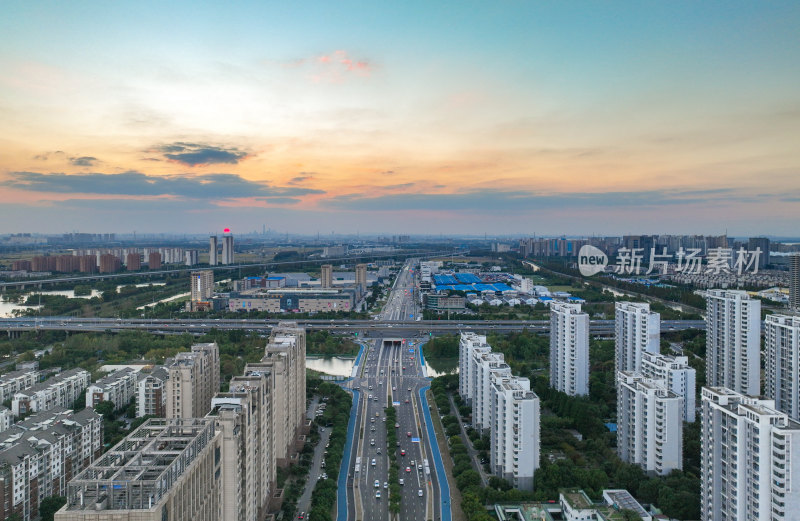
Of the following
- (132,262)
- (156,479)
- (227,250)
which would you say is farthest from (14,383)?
(227,250)

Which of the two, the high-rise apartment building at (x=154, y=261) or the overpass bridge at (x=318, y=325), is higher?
the high-rise apartment building at (x=154, y=261)

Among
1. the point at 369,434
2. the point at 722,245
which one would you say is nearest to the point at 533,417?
the point at 369,434

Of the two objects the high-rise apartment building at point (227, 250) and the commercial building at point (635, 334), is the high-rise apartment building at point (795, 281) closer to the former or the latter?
the commercial building at point (635, 334)

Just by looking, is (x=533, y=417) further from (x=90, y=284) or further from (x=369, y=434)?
(x=90, y=284)

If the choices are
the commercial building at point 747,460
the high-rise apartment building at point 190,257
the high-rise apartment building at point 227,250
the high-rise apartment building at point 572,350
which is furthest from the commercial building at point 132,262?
the commercial building at point 747,460

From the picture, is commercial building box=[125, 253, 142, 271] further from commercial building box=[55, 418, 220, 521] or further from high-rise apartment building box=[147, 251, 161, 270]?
commercial building box=[55, 418, 220, 521]

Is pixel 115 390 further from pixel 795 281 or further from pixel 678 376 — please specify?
pixel 795 281
